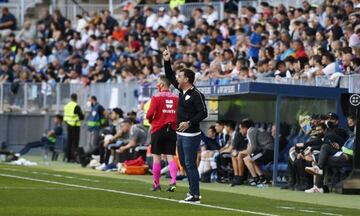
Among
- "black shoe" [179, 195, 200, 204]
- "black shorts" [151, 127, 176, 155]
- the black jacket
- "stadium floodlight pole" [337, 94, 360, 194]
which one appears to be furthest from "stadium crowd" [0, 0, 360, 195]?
"black shoe" [179, 195, 200, 204]

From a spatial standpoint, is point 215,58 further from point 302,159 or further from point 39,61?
point 39,61

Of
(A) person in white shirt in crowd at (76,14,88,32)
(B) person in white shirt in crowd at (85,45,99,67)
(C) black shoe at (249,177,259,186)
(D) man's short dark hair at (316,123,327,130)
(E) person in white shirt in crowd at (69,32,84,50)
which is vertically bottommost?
(C) black shoe at (249,177,259,186)

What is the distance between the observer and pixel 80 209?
17406 mm

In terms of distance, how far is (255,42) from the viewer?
33562 mm

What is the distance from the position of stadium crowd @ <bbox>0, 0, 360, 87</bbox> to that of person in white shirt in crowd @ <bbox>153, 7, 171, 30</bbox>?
0.10 feet

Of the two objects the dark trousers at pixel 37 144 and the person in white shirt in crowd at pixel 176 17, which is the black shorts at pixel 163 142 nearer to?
the dark trousers at pixel 37 144

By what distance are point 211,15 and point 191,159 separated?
20.4m

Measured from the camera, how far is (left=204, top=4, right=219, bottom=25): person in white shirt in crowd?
39.5 m

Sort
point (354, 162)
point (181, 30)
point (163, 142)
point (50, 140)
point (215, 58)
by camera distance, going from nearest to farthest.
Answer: point (163, 142), point (354, 162), point (215, 58), point (50, 140), point (181, 30)

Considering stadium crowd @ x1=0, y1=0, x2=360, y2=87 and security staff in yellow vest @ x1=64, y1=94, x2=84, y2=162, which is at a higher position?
stadium crowd @ x1=0, y1=0, x2=360, y2=87

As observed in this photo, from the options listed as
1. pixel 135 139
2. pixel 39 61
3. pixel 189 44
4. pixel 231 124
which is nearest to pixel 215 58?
pixel 135 139

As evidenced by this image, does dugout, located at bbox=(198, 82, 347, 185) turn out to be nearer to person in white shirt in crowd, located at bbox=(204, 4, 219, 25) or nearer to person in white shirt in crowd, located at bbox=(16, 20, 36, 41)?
person in white shirt in crowd, located at bbox=(204, 4, 219, 25)

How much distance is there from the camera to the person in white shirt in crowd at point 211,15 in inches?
1553

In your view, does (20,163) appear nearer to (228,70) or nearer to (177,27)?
(228,70)
